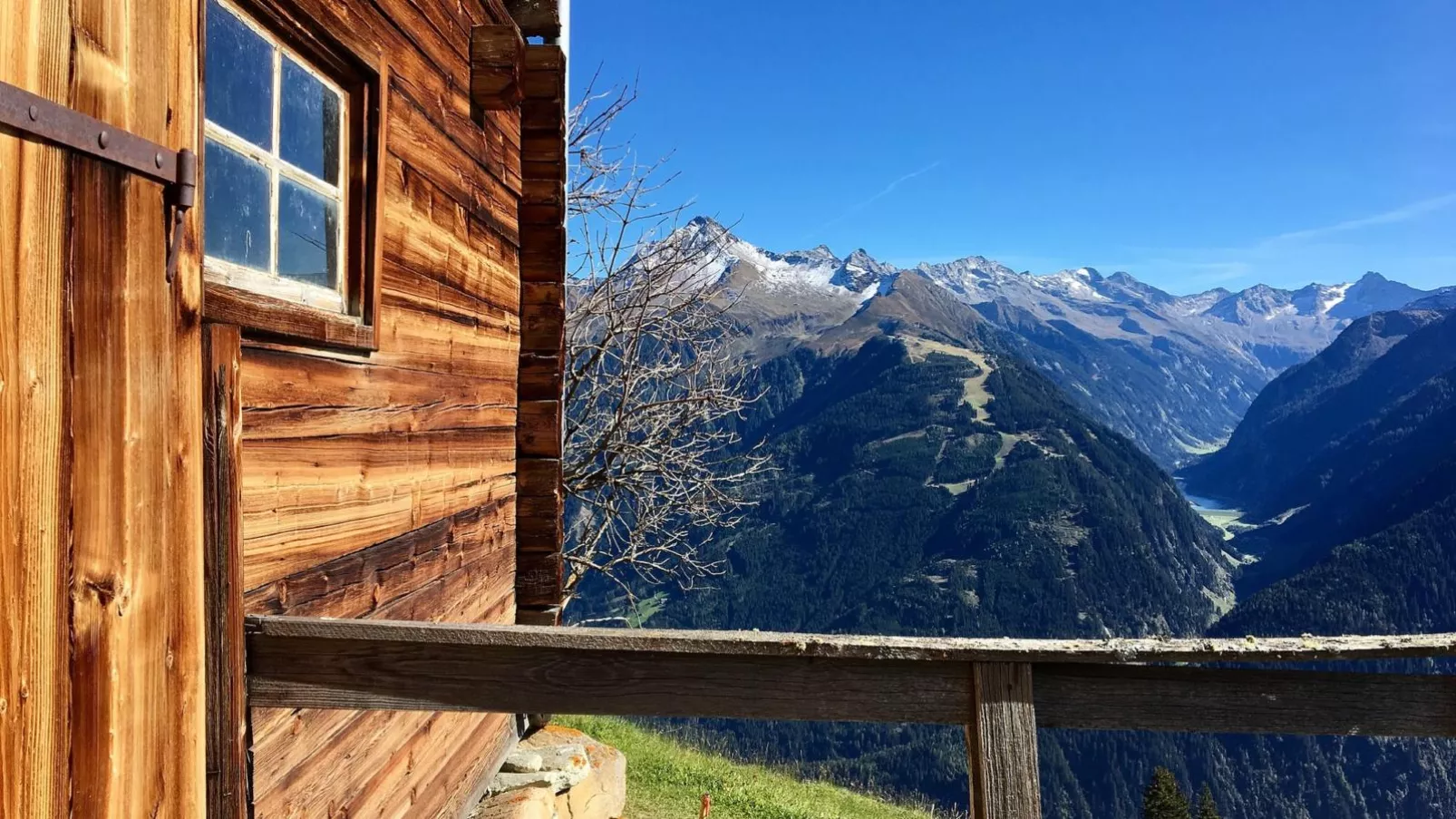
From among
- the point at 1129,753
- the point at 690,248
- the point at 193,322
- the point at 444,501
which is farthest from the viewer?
the point at 1129,753

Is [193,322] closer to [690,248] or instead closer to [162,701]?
[162,701]

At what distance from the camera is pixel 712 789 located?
392 inches

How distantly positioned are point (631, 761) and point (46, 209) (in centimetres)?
1017

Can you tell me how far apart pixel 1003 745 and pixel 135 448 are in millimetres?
1879

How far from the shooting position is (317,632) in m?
2.09

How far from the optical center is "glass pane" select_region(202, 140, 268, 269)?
215cm

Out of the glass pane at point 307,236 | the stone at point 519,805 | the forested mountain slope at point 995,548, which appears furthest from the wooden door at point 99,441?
the forested mountain slope at point 995,548

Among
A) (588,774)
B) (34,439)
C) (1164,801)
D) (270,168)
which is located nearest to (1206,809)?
(1164,801)

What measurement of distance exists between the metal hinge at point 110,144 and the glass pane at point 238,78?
51 cm

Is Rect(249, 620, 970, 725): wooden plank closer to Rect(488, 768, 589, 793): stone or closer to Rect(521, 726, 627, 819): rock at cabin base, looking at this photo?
Rect(488, 768, 589, 793): stone

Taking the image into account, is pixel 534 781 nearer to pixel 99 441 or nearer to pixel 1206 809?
pixel 99 441

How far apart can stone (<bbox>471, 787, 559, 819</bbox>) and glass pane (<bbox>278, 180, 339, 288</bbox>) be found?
2925 millimetres

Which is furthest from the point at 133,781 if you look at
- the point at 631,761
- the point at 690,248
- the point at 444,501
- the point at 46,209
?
the point at 690,248

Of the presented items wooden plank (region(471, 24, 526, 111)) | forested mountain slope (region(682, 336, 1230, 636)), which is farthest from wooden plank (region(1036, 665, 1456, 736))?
forested mountain slope (region(682, 336, 1230, 636))
